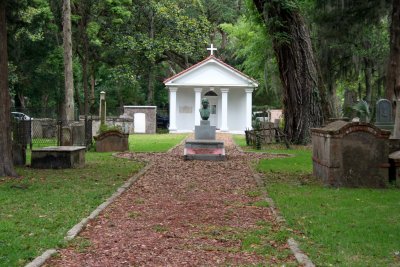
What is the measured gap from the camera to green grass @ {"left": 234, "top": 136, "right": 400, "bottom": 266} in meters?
6.01

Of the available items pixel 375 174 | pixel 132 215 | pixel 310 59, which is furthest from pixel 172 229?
pixel 310 59

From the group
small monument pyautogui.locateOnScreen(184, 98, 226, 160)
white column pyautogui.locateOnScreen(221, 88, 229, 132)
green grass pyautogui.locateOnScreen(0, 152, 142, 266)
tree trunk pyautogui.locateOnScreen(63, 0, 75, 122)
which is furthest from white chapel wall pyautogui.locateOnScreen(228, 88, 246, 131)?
green grass pyautogui.locateOnScreen(0, 152, 142, 266)

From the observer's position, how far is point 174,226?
7.63 meters

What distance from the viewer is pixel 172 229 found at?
293 inches

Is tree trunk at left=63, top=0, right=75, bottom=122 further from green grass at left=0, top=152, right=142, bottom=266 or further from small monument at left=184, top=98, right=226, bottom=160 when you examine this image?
green grass at left=0, top=152, right=142, bottom=266

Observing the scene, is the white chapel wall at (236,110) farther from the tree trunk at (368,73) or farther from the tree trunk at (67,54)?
the tree trunk at (67,54)

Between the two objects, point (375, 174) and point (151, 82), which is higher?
point (151, 82)

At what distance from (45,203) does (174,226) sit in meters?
2.67

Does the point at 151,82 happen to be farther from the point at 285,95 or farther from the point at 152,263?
the point at 152,263

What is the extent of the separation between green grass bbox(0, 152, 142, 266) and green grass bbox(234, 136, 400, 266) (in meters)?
3.12

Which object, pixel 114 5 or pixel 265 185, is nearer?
pixel 265 185

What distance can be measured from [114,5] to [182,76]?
7.38 metres

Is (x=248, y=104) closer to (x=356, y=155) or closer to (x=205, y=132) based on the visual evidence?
(x=205, y=132)

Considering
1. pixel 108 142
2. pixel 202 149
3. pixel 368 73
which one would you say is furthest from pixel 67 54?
pixel 368 73
